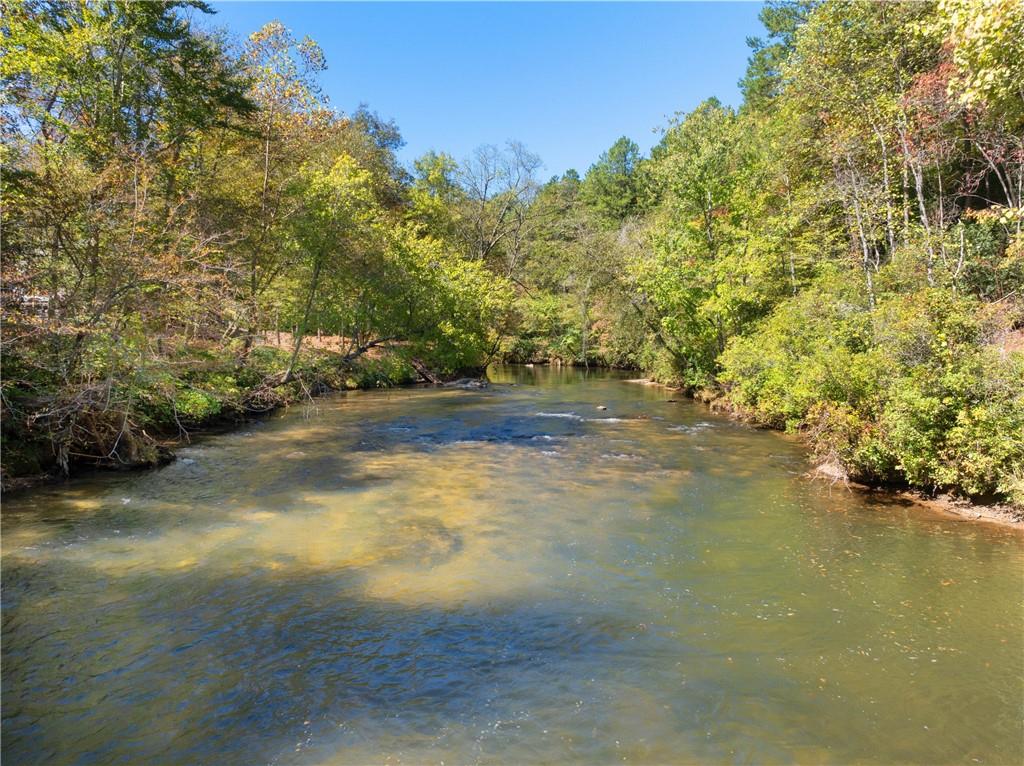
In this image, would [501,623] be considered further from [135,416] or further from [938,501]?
[135,416]

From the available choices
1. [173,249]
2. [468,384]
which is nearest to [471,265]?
[468,384]

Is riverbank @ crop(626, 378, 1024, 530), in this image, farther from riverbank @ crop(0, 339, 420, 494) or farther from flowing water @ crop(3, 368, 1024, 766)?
riverbank @ crop(0, 339, 420, 494)

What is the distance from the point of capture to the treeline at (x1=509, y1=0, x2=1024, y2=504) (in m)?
9.77

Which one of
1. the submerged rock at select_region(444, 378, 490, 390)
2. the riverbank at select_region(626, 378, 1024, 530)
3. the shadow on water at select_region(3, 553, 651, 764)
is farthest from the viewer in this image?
the submerged rock at select_region(444, 378, 490, 390)

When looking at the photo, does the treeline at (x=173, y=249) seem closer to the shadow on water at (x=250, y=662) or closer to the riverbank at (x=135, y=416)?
the riverbank at (x=135, y=416)

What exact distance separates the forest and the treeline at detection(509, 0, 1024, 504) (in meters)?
0.08

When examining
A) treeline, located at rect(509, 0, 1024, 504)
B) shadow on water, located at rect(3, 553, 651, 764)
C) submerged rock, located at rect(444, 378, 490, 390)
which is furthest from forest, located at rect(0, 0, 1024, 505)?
shadow on water, located at rect(3, 553, 651, 764)

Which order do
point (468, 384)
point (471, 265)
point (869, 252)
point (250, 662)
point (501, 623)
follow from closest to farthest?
1. point (250, 662)
2. point (501, 623)
3. point (869, 252)
4. point (468, 384)
5. point (471, 265)

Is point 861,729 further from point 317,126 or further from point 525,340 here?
point 525,340

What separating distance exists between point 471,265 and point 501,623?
106 ft

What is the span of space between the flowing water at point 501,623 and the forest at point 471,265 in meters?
2.15

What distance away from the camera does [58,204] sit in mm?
10781

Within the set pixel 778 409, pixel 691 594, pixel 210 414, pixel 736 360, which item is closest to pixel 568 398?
pixel 736 360

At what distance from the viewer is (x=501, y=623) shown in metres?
6.68
